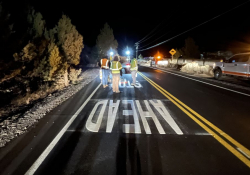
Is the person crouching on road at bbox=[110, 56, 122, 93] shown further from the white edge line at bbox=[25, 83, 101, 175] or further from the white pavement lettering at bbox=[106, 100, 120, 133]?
the white edge line at bbox=[25, 83, 101, 175]

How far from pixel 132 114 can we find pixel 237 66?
1079 cm

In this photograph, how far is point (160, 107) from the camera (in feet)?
23.9

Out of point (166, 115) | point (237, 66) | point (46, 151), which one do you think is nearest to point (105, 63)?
point (166, 115)

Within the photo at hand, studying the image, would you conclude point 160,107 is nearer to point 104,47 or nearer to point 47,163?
point 47,163

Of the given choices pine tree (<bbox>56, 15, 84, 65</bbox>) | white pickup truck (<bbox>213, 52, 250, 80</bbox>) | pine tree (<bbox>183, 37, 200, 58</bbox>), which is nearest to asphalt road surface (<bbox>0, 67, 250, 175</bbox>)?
white pickup truck (<bbox>213, 52, 250, 80</bbox>)

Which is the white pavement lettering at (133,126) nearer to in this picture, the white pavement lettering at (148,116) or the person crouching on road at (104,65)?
the white pavement lettering at (148,116)

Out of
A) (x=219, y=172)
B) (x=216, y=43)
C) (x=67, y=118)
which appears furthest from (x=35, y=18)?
(x=216, y=43)

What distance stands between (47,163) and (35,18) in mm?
11328

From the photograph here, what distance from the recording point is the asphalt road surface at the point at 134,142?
3.48 m

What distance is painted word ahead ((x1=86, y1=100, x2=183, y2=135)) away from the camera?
17.2ft

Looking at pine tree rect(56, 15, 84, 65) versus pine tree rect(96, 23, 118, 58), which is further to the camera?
pine tree rect(96, 23, 118, 58)

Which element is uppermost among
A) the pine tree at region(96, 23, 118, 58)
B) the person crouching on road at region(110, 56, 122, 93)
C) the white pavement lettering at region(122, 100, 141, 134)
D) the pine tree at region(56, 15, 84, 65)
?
the pine tree at region(96, 23, 118, 58)

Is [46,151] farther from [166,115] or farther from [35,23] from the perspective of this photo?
[35,23]

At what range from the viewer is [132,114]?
6.43m
